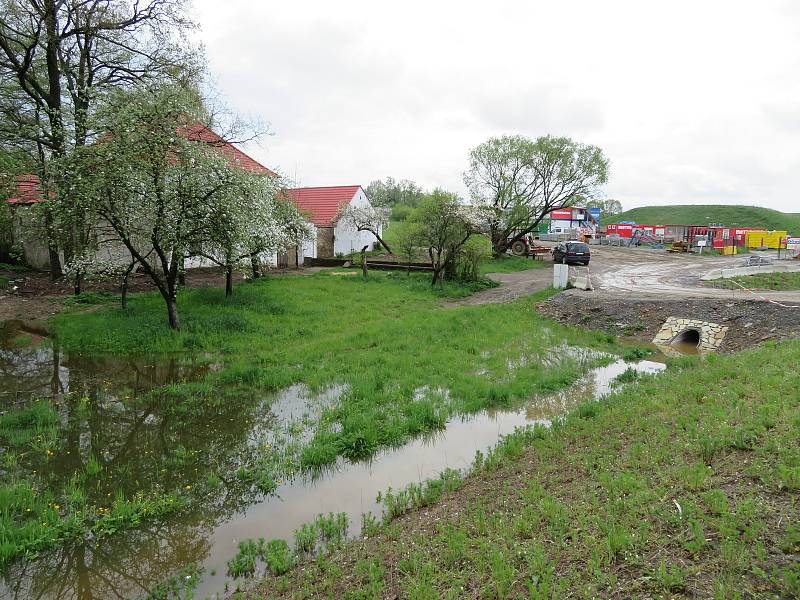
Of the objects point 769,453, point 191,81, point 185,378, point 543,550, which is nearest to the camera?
point 543,550

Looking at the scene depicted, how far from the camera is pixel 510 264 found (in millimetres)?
34219

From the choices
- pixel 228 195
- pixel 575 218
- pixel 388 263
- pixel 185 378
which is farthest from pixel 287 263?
pixel 575 218

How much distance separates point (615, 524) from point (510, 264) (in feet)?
101

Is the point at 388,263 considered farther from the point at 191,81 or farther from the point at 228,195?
the point at 228,195

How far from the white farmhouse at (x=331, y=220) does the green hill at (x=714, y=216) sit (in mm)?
74831

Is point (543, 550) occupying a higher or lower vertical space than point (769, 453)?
lower

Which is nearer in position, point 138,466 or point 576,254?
point 138,466

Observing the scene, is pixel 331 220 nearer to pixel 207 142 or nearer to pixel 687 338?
pixel 207 142

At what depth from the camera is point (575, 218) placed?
77625mm

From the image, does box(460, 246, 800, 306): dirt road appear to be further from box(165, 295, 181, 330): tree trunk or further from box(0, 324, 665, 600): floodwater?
box(165, 295, 181, 330): tree trunk

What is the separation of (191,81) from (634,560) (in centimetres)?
2192

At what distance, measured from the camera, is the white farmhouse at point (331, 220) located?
32.6 m

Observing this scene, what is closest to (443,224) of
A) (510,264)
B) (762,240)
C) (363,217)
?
(363,217)

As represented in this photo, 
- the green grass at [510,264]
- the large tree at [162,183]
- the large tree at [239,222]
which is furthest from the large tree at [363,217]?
the large tree at [162,183]
